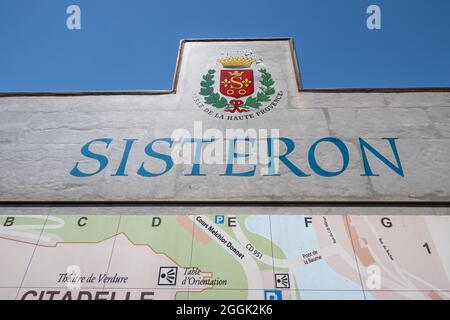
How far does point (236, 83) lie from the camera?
4.66 metres

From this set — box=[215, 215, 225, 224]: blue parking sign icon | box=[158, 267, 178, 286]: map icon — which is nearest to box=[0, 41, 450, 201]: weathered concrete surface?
box=[215, 215, 225, 224]: blue parking sign icon

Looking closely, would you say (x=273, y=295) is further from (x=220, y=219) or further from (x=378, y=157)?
(x=378, y=157)

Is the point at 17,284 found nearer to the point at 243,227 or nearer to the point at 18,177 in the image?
the point at 18,177

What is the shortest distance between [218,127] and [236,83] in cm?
84

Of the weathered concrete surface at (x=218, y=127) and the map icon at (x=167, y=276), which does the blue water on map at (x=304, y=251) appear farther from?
the map icon at (x=167, y=276)

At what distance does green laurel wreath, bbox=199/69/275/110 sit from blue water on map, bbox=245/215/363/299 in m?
1.68

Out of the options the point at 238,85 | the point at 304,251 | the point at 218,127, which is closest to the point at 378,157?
the point at 304,251

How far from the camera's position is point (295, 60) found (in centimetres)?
492

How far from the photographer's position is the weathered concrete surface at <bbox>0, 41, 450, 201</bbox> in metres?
3.53

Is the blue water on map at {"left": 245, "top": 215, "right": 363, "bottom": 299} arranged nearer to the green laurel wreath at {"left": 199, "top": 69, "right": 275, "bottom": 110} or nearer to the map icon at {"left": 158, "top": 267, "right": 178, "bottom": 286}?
the map icon at {"left": 158, "top": 267, "right": 178, "bottom": 286}
